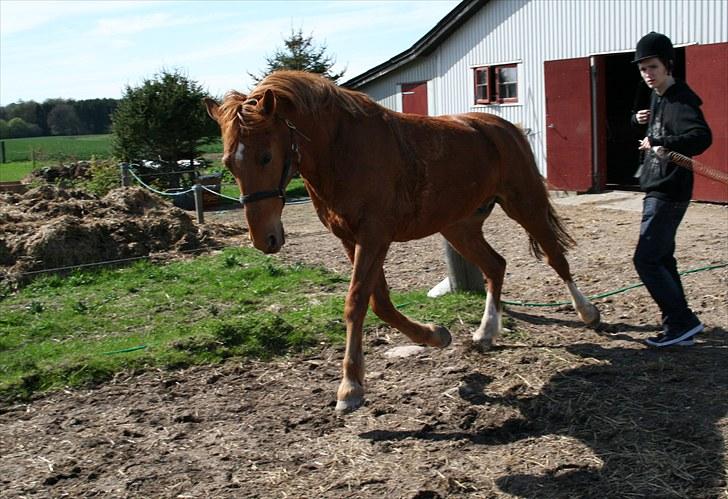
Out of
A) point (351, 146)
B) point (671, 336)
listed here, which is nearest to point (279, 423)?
point (351, 146)

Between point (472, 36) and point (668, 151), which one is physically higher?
point (472, 36)

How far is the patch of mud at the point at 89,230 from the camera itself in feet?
34.3

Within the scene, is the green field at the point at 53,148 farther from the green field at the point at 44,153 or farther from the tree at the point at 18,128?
the tree at the point at 18,128

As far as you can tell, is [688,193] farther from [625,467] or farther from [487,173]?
[625,467]

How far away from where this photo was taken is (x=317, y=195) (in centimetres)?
500

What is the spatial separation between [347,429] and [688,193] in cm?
277

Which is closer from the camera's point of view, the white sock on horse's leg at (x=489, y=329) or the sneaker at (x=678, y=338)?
the sneaker at (x=678, y=338)

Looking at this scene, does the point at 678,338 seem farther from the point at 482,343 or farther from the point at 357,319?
the point at 357,319

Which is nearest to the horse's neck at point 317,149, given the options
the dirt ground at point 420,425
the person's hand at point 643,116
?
the dirt ground at point 420,425

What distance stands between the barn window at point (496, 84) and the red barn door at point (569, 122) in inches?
63.9

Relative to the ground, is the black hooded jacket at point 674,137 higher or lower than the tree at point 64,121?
→ lower

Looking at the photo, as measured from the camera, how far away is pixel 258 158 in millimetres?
4430

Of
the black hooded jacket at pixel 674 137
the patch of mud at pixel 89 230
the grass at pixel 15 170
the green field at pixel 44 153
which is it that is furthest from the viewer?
the green field at pixel 44 153

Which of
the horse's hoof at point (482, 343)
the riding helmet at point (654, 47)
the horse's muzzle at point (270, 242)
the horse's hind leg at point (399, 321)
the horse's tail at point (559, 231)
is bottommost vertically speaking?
the horse's hoof at point (482, 343)
